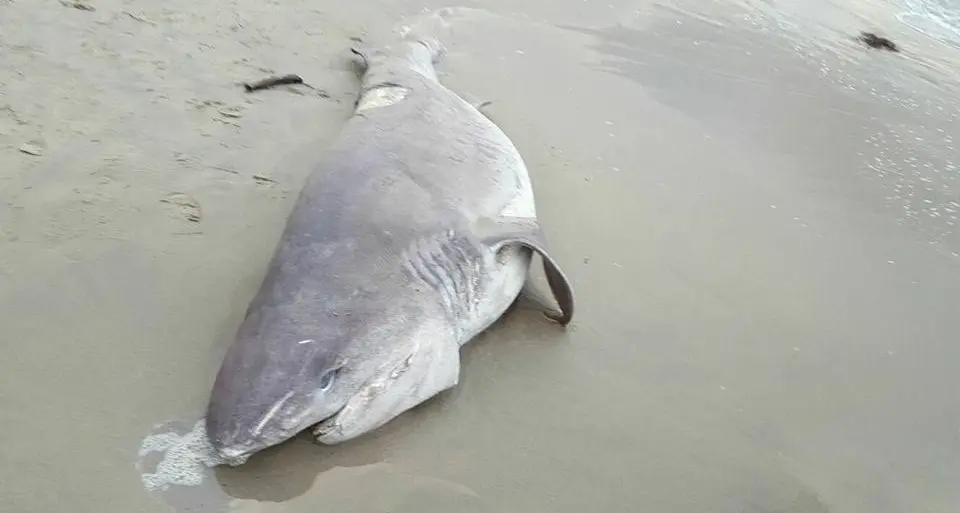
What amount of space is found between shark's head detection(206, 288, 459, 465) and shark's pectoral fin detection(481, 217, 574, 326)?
0.59 metres

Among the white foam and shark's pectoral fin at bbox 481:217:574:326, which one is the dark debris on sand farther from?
the white foam

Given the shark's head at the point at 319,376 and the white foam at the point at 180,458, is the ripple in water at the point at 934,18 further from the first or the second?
the white foam at the point at 180,458

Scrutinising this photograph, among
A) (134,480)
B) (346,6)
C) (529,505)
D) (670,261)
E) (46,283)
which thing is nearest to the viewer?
(134,480)

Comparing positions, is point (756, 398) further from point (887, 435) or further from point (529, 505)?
point (529, 505)

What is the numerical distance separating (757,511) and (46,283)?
9.12 ft

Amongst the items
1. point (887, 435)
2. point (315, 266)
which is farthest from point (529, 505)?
point (887, 435)

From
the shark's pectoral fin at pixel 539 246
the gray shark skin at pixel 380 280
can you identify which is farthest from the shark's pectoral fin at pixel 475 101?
the shark's pectoral fin at pixel 539 246

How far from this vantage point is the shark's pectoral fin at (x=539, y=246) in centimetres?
347

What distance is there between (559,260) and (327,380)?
59.5 inches

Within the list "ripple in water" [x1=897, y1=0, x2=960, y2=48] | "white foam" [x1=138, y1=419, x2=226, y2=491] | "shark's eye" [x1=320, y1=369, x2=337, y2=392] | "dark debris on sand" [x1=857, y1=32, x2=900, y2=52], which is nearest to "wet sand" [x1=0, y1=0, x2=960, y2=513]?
"white foam" [x1=138, y1=419, x2=226, y2=491]

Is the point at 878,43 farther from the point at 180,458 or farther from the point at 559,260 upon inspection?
the point at 180,458

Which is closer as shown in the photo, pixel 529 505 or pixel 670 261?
pixel 529 505

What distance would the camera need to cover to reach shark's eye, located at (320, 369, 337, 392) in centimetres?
271

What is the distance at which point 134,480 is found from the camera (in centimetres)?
267
